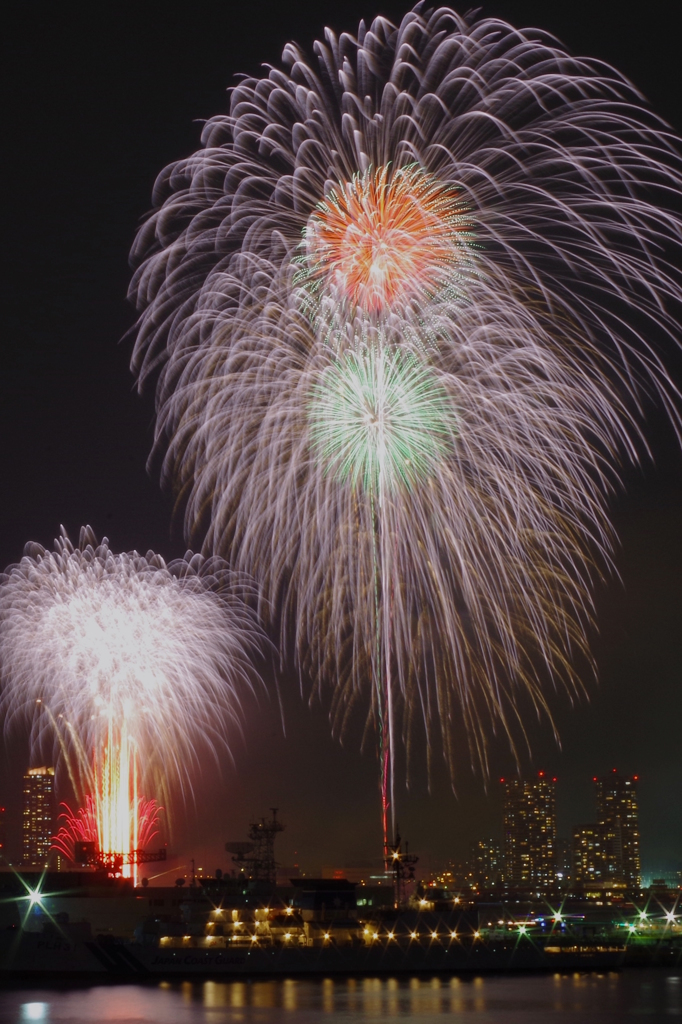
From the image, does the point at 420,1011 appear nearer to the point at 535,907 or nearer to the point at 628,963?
the point at 628,963

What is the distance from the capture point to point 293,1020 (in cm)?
4125

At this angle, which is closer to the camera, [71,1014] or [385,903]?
[71,1014]

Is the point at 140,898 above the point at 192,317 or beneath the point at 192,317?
beneath

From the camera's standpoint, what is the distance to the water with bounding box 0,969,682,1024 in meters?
42.7

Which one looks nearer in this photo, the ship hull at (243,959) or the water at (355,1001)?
the water at (355,1001)

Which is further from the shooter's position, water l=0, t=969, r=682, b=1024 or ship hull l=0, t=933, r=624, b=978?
ship hull l=0, t=933, r=624, b=978

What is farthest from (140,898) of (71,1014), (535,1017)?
(535,1017)

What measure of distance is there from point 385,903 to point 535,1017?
28.6 m

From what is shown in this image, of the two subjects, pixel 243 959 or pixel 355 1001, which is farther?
pixel 243 959

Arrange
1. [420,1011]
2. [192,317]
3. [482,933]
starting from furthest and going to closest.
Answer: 1. [482,933]
2. [420,1011]
3. [192,317]

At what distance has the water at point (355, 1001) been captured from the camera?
1681 inches

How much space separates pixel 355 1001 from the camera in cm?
4753

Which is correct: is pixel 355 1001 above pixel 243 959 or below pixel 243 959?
above

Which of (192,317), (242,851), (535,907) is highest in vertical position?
(192,317)
